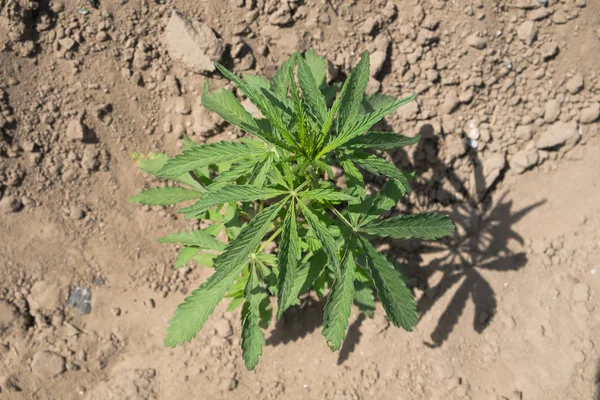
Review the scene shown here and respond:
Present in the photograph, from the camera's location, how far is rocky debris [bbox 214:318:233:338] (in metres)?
3.97

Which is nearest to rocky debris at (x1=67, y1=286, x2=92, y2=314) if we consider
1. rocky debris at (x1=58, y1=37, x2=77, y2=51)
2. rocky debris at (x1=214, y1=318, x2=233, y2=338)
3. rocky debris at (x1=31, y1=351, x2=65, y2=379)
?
rocky debris at (x1=31, y1=351, x2=65, y2=379)

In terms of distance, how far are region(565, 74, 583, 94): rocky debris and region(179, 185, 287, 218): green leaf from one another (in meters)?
3.01

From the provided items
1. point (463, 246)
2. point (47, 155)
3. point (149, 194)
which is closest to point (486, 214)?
point (463, 246)

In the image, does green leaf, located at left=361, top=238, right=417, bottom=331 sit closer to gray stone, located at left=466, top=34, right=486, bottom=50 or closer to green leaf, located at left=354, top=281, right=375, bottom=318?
green leaf, located at left=354, top=281, right=375, bottom=318

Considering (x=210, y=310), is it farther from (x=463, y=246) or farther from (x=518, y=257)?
(x=518, y=257)

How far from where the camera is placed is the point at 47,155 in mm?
3918

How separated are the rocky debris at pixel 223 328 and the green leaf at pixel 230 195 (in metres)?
1.82

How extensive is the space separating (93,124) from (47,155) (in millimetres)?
458

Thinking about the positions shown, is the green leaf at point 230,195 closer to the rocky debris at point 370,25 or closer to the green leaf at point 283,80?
the green leaf at point 283,80

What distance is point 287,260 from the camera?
95.3 inches

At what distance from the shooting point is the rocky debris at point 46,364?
3.89 metres

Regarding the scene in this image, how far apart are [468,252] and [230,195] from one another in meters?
2.62

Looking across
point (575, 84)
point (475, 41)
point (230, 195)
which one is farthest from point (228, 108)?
point (575, 84)

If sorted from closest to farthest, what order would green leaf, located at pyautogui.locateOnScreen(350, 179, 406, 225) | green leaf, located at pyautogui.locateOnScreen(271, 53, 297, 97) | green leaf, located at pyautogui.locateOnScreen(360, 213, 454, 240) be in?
green leaf, located at pyautogui.locateOnScreen(360, 213, 454, 240)
green leaf, located at pyautogui.locateOnScreen(350, 179, 406, 225)
green leaf, located at pyautogui.locateOnScreen(271, 53, 297, 97)
